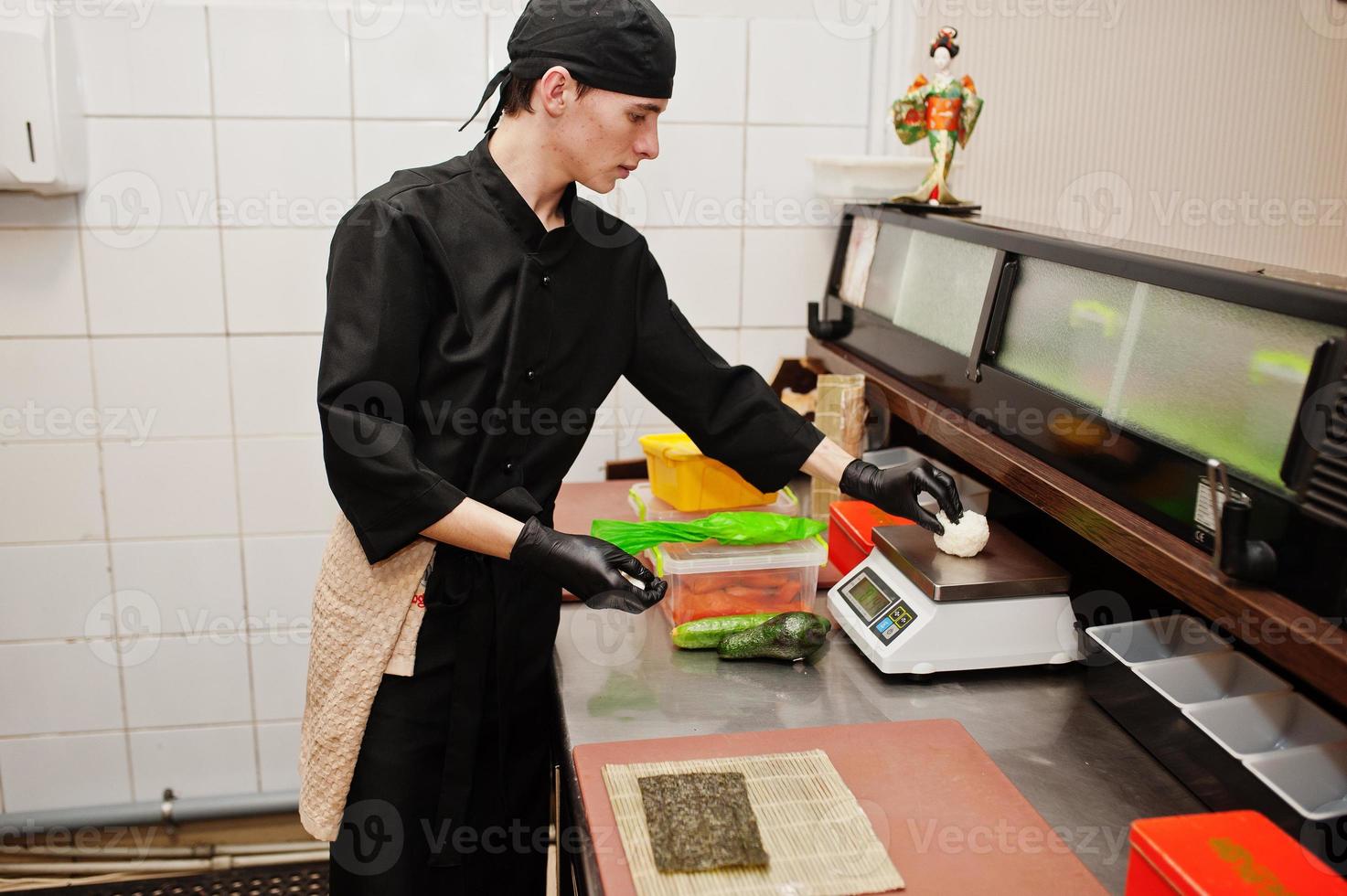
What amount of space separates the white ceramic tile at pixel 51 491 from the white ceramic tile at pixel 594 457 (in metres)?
1.11

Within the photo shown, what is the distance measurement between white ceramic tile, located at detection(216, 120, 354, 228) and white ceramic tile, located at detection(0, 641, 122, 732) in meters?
1.11

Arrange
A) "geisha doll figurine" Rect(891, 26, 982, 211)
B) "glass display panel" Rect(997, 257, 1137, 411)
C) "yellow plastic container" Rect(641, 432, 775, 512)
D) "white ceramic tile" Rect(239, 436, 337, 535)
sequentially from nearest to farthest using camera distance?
"glass display panel" Rect(997, 257, 1137, 411)
"yellow plastic container" Rect(641, 432, 775, 512)
"geisha doll figurine" Rect(891, 26, 982, 211)
"white ceramic tile" Rect(239, 436, 337, 535)

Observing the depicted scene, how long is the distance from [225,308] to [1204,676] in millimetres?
2126

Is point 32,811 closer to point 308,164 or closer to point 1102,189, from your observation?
point 308,164

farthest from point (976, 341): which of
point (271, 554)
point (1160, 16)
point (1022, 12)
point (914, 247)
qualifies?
point (271, 554)

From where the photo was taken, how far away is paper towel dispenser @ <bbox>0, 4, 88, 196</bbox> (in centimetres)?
220

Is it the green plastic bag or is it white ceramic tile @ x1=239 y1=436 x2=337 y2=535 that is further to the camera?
white ceramic tile @ x1=239 y1=436 x2=337 y2=535

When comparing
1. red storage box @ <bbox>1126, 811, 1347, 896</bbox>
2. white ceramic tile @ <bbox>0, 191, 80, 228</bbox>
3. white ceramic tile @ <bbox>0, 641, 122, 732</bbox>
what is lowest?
white ceramic tile @ <bbox>0, 641, 122, 732</bbox>

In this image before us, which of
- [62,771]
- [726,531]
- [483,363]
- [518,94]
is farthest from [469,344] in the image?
[62,771]

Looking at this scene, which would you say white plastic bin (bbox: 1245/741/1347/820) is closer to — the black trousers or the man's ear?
A: the black trousers

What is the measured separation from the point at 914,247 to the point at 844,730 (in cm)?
113

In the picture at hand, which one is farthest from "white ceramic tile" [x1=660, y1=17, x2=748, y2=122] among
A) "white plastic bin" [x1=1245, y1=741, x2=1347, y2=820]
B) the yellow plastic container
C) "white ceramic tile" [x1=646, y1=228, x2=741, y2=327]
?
"white plastic bin" [x1=1245, y1=741, x2=1347, y2=820]

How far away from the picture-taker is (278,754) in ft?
9.14

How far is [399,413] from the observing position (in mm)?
1559
